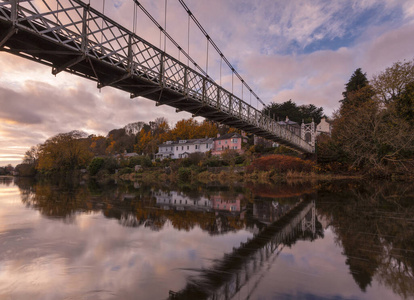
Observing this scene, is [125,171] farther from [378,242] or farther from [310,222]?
[378,242]

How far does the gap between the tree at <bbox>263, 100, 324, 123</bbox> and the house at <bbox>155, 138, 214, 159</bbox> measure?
91.1ft

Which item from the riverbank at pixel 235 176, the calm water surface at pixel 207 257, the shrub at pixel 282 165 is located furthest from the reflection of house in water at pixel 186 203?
the shrub at pixel 282 165

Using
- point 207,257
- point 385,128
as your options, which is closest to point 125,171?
point 385,128

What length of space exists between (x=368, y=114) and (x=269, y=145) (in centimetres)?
3469

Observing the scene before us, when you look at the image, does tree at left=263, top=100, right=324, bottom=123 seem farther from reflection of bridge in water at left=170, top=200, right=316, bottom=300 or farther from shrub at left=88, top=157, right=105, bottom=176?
reflection of bridge in water at left=170, top=200, right=316, bottom=300

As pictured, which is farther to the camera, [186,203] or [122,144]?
[122,144]

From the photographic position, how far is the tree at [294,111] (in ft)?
318

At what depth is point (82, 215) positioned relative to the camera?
1134cm

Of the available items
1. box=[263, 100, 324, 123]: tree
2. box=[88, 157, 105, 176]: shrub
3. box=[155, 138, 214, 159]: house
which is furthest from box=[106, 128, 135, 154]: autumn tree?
box=[263, 100, 324, 123]: tree

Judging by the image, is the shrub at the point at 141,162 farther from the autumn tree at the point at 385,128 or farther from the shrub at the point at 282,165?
the autumn tree at the point at 385,128

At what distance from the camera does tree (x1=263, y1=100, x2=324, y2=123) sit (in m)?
96.8

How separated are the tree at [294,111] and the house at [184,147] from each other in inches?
1093

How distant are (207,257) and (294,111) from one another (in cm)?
9867

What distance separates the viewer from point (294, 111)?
319 ft
